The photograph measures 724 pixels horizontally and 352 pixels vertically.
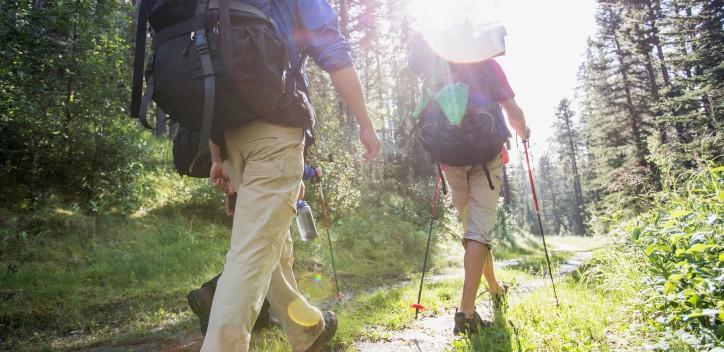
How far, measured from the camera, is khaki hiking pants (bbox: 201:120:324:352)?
5.28 feet

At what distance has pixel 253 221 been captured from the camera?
5.67 feet

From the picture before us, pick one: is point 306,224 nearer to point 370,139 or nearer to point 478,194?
point 478,194

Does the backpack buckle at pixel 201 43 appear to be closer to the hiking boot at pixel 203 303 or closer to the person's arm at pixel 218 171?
the person's arm at pixel 218 171

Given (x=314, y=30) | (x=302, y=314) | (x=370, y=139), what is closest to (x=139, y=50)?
(x=314, y=30)

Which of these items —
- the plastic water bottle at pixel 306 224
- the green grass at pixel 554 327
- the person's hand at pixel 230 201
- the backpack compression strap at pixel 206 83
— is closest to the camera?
the backpack compression strap at pixel 206 83

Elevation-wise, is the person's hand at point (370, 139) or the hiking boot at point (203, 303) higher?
the person's hand at point (370, 139)

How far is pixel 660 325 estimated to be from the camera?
2.39m

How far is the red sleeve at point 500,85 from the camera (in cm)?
322

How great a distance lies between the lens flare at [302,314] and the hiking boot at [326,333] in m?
0.11

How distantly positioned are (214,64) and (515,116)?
2.52m

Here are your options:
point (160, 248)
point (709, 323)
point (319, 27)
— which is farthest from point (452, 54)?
point (160, 248)

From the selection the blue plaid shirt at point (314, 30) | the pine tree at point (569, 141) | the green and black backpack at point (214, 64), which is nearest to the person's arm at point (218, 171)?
the green and black backpack at point (214, 64)

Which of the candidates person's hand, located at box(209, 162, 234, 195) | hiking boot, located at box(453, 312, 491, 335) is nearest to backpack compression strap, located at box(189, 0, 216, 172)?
person's hand, located at box(209, 162, 234, 195)

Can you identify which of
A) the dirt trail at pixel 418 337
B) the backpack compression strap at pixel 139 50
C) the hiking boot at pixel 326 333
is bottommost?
the dirt trail at pixel 418 337
